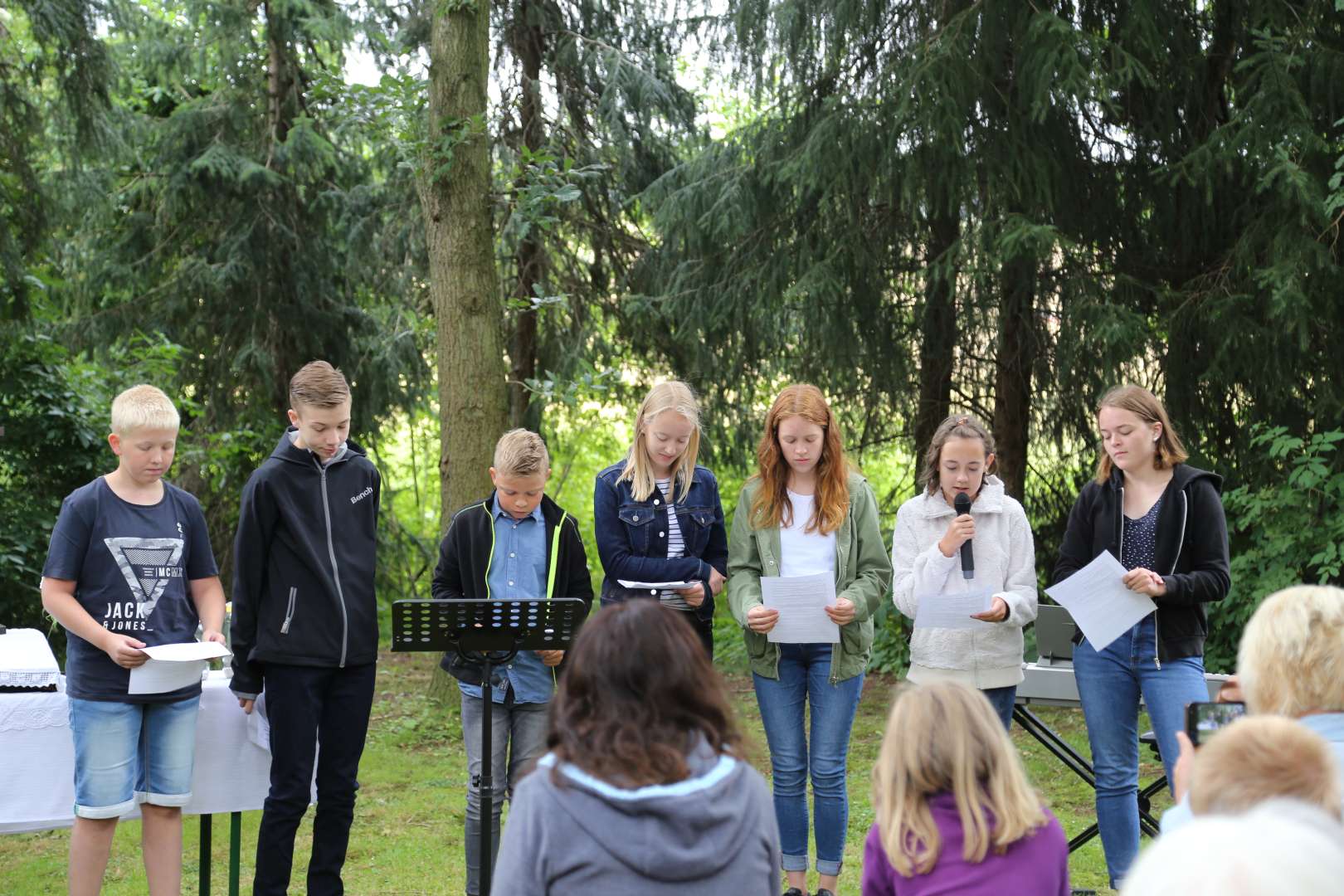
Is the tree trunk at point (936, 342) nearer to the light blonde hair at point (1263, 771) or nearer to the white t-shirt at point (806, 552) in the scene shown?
the white t-shirt at point (806, 552)

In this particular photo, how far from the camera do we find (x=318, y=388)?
4.47 meters

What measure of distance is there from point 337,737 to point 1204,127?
7.32 meters

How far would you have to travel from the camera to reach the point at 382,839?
649 cm

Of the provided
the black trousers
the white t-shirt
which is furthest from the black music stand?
the white t-shirt

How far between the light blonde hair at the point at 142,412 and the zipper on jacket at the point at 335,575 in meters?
0.54

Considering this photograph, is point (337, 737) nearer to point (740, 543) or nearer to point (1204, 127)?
point (740, 543)

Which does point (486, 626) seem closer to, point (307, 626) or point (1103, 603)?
point (307, 626)

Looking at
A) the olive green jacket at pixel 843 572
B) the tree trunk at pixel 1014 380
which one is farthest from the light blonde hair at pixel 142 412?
the tree trunk at pixel 1014 380

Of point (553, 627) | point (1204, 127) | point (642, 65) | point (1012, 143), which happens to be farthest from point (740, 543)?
point (642, 65)

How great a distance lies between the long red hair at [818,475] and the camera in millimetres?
4848

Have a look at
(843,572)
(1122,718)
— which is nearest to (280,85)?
(843,572)

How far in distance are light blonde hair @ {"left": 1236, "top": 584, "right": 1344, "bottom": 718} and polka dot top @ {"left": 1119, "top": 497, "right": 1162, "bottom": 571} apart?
1.83m

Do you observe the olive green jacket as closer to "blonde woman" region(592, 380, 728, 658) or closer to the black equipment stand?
"blonde woman" region(592, 380, 728, 658)

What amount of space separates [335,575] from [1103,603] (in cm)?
272
